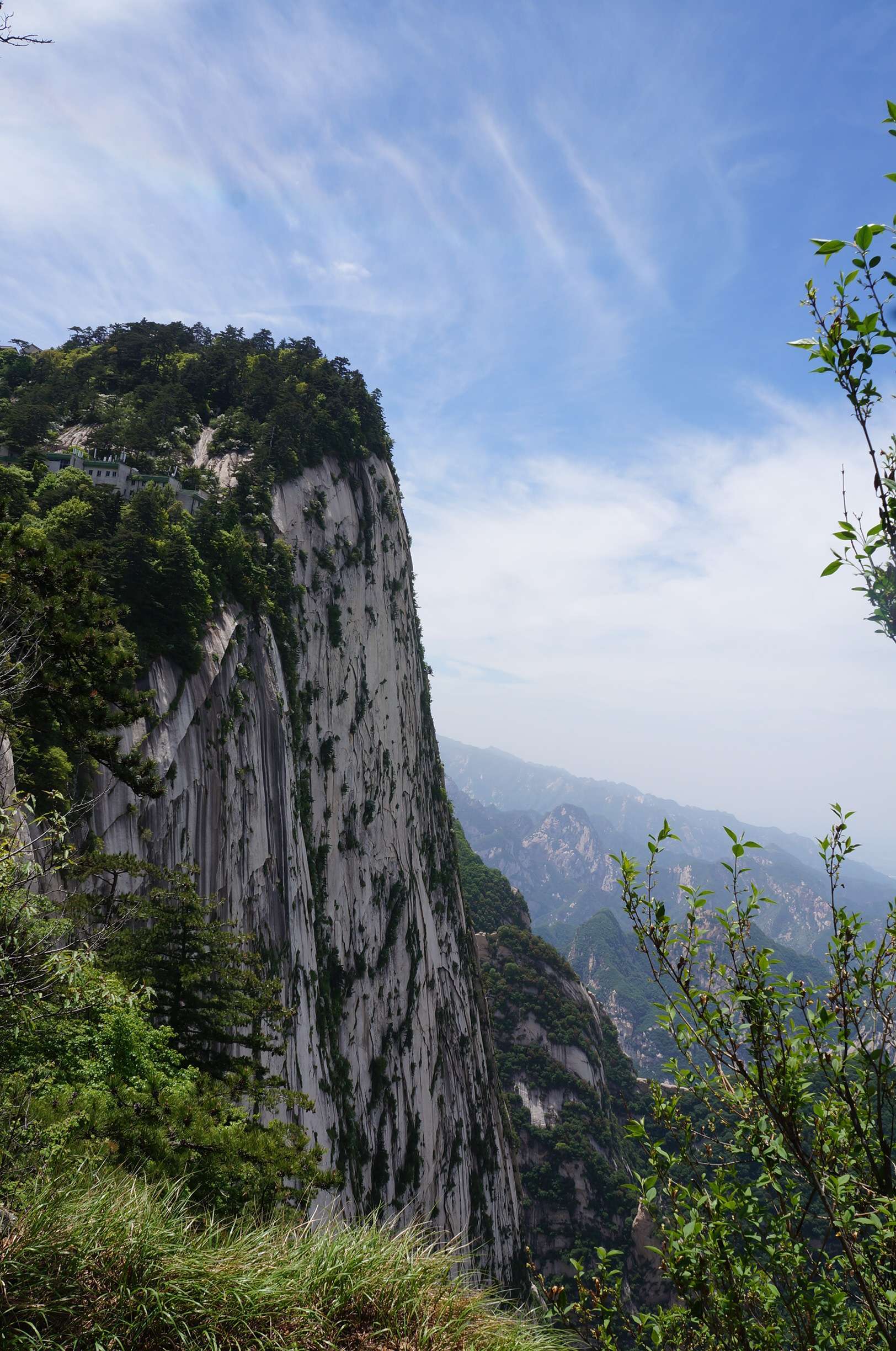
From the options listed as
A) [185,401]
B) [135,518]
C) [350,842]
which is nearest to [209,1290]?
[135,518]

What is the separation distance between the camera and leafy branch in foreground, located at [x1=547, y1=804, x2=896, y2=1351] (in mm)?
4566

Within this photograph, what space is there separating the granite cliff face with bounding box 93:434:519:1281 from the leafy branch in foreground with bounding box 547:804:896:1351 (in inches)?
516

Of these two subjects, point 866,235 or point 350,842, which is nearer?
point 866,235

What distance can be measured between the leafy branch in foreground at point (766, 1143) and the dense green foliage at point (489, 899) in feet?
332

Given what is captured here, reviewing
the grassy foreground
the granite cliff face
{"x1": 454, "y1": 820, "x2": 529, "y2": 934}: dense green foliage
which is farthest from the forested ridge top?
{"x1": 454, "y1": 820, "x2": 529, "y2": 934}: dense green foliage

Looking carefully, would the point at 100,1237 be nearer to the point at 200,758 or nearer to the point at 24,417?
the point at 200,758

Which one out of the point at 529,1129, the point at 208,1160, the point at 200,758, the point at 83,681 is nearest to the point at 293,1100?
the point at 208,1160

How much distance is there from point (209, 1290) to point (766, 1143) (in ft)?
14.2

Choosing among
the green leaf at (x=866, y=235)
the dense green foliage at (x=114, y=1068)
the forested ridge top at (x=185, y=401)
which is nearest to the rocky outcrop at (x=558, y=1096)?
the dense green foliage at (x=114, y=1068)

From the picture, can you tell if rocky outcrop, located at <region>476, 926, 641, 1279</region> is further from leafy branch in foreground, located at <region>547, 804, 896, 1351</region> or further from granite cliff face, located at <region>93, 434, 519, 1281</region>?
leafy branch in foreground, located at <region>547, 804, 896, 1351</region>

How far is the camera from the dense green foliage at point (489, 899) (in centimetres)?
10775

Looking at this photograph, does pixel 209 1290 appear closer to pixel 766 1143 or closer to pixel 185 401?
pixel 766 1143

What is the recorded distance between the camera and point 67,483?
24203 millimetres

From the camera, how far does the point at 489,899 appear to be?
113m
